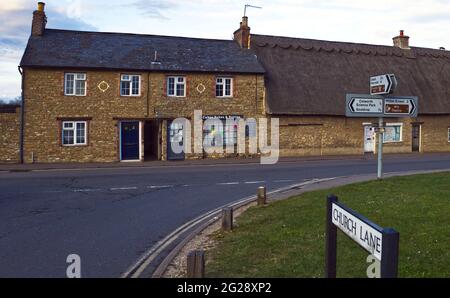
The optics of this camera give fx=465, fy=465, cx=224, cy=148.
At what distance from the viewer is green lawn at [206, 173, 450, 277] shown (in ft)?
21.7

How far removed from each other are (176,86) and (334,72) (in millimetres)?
12183

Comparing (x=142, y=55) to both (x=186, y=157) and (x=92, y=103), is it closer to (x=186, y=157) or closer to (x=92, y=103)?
(x=92, y=103)

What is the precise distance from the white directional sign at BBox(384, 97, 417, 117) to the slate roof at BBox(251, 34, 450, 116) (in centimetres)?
1406

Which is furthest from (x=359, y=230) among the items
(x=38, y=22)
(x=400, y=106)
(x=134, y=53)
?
(x=38, y=22)

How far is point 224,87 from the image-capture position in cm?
2922

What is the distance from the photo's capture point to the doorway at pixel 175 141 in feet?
92.9

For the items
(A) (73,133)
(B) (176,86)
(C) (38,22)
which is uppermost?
(C) (38,22)

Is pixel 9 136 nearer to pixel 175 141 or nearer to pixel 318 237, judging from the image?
pixel 175 141

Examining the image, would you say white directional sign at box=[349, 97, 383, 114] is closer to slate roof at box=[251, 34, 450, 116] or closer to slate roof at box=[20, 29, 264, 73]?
slate roof at box=[251, 34, 450, 116]

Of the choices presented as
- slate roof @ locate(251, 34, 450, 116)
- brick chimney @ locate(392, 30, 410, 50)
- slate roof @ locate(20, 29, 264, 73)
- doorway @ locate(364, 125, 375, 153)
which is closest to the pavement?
slate roof @ locate(251, 34, 450, 116)

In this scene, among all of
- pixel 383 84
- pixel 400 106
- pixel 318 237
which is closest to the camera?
pixel 318 237

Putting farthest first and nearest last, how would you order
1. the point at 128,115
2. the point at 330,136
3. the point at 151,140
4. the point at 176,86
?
the point at 330,136 < the point at 151,140 < the point at 176,86 < the point at 128,115

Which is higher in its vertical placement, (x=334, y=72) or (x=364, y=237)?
(x=334, y=72)
